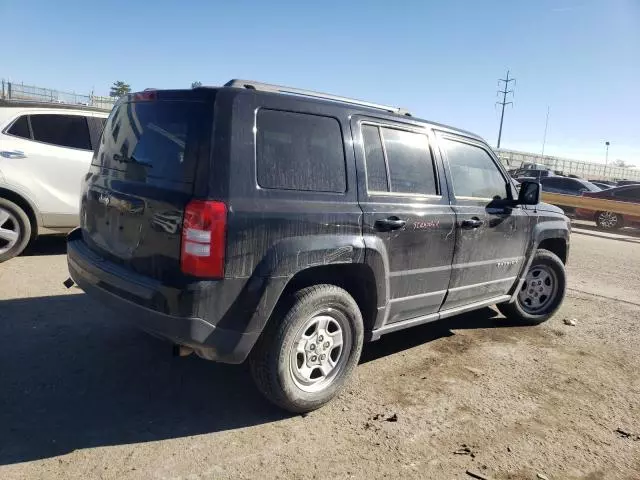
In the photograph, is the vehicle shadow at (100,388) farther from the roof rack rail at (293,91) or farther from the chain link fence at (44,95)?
the chain link fence at (44,95)

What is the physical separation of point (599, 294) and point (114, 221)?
6560 mm

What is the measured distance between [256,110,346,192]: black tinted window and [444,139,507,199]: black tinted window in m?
1.33

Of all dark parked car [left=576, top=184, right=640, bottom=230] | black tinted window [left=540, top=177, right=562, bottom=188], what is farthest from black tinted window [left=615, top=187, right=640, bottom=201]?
black tinted window [left=540, top=177, right=562, bottom=188]

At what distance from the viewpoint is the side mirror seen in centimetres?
476

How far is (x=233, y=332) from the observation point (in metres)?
2.93

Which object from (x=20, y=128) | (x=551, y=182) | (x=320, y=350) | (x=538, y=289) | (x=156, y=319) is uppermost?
(x=551, y=182)

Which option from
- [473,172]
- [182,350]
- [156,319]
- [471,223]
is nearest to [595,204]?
[473,172]

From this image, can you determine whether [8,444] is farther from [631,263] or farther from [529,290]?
[631,263]

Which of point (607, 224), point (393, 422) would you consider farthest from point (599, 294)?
point (607, 224)

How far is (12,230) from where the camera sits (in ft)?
20.2

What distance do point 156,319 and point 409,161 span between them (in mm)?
2153

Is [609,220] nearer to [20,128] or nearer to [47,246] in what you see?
[47,246]

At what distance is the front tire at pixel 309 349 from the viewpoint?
311 cm

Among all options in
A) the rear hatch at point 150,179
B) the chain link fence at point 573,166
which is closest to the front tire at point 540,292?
the rear hatch at point 150,179
